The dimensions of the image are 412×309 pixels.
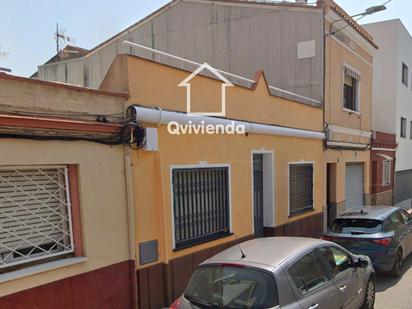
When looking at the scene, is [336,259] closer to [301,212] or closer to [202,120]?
[202,120]

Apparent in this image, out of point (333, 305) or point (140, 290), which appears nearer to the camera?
point (333, 305)

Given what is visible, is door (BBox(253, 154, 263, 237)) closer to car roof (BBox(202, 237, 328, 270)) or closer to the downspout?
car roof (BBox(202, 237, 328, 270))

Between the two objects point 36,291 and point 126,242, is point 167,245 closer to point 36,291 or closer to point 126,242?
point 126,242

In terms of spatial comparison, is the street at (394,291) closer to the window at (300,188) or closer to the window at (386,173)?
the window at (300,188)

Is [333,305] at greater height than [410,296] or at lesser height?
greater

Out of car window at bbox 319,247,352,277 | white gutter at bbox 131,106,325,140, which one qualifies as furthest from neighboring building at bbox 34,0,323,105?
car window at bbox 319,247,352,277

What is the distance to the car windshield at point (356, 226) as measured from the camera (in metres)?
7.15

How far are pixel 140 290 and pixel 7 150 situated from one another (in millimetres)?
2833

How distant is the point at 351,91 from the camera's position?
13602 mm

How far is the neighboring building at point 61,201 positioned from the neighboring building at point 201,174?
0.42 metres

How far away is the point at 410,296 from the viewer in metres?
6.16

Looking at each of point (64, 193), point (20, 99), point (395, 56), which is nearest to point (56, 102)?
point (20, 99)

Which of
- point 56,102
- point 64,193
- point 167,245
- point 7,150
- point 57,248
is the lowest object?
point 167,245

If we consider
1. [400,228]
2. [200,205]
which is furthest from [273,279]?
[400,228]
